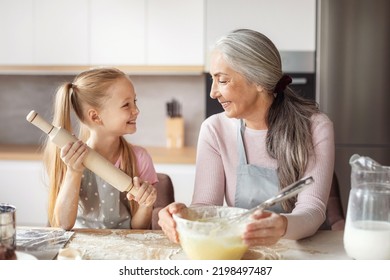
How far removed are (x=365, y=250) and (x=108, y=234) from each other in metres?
0.41

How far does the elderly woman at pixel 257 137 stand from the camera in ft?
3.39

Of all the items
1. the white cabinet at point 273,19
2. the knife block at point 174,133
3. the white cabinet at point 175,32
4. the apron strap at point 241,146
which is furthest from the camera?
the knife block at point 174,133

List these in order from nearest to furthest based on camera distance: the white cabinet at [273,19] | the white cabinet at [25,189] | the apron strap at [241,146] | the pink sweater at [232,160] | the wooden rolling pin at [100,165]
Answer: the wooden rolling pin at [100,165] < the pink sweater at [232,160] < the apron strap at [241,146] < the white cabinet at [25,189] < the white cabinet at [273,19]

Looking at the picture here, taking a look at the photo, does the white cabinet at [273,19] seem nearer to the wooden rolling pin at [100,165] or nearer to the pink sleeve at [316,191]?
the pink sleeve at [316,191]

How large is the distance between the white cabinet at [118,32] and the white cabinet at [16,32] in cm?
21

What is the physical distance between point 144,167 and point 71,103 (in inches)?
7.8

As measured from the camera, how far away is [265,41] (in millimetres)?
1037

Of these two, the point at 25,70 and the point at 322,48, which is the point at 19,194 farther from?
the point at 322,48

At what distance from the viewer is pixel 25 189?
1542mm

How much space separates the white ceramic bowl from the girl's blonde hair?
0.34 meters

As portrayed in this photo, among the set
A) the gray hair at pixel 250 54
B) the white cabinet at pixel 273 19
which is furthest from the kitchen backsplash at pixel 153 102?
the gray hair at pixel 250 54

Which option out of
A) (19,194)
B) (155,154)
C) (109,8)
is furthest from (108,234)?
(109,8)

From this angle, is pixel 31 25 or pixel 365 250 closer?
pixel 365 250

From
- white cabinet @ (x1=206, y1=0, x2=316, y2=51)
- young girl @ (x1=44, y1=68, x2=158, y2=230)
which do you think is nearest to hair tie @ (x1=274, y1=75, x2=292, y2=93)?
young girl @ (x1=44, y1=68, x2=158, y2=230)
